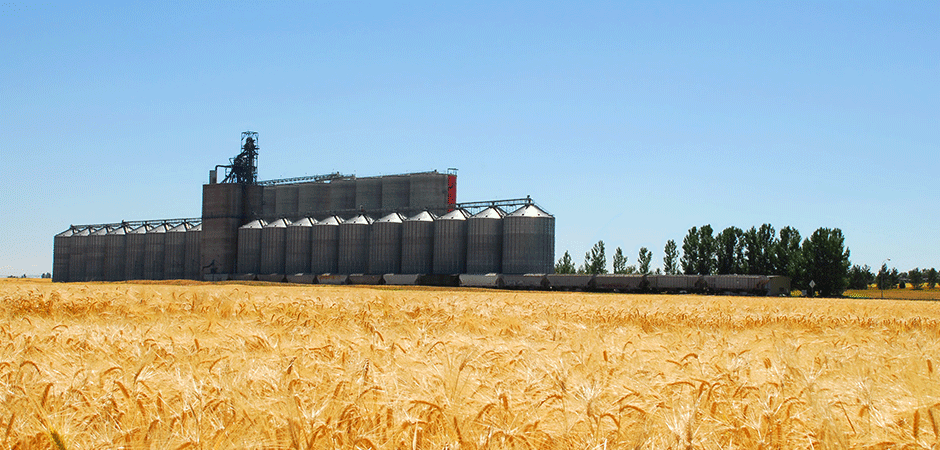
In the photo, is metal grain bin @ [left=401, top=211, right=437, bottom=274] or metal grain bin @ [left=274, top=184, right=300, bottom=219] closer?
metal grain bin @ [left=401, top=211, right=437, bottom=274]

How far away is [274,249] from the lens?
112438 millimetres

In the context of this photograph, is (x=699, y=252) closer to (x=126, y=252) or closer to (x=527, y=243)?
(x=527, y=243)

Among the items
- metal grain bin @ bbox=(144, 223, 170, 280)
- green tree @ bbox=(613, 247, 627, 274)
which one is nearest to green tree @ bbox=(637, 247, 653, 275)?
green tree @ bbox=(613, 247, 627, 274)

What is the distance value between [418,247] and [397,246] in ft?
13.9

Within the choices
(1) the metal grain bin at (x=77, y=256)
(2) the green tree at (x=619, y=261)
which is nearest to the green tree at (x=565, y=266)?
(2) the green tree at (x=619, y=261)

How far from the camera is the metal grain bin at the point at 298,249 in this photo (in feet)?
360

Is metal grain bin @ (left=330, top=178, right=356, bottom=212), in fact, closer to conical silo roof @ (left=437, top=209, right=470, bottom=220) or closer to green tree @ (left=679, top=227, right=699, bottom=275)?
conical silo roof @ (left=437, top=209, right=470, bottom=220)

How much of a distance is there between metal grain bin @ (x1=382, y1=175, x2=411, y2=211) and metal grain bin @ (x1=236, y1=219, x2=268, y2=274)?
2033cm

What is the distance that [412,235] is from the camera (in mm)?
99812

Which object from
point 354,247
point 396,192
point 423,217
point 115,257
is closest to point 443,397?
point 423,217

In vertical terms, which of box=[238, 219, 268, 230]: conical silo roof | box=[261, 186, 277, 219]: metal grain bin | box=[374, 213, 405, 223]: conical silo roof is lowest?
box=[238, 219, 268, 230]: conical silo roof

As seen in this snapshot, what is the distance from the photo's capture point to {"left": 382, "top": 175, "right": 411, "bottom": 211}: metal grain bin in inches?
4375

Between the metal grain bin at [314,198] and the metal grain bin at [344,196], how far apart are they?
1606 millimetres

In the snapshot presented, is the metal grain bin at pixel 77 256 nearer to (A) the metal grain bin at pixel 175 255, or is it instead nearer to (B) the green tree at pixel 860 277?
(A) the metal grain bin at pixel 175 255
